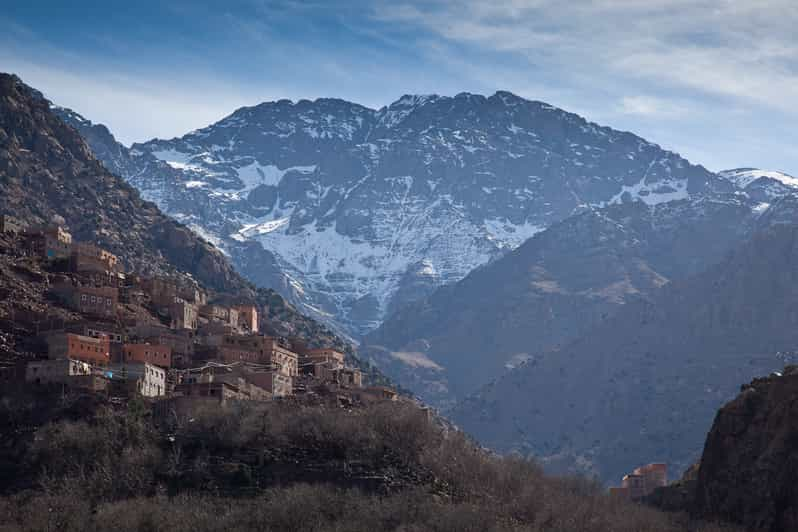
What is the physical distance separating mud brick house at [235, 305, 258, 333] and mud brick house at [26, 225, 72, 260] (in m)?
23.9

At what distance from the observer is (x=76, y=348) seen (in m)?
110

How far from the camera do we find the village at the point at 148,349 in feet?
351

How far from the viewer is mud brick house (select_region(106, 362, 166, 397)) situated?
108 meters

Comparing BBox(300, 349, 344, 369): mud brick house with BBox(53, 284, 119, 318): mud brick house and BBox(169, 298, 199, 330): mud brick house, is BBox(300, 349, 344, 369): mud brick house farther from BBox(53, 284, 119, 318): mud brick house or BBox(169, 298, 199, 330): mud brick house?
BBox(53, 284, 119, 318): mud brick house

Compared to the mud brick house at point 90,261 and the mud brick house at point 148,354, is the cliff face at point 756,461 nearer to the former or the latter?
the mud brick house at point 148,354

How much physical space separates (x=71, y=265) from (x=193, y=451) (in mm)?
39346

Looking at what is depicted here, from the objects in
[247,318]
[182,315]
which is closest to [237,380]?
[182,315]

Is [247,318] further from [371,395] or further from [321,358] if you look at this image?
[371,395]

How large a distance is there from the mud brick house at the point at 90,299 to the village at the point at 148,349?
96 millimetres

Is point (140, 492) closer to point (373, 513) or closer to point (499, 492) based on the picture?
point (373, 513)

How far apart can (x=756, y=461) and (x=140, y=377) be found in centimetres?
4633

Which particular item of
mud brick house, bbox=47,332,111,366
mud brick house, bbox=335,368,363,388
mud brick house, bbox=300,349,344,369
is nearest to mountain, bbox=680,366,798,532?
mud brick house, bbox=335,368,363,388

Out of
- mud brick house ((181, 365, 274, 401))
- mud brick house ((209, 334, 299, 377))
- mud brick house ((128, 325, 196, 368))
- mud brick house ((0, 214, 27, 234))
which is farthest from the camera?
mud brick house ((0, 214, 27, 234))

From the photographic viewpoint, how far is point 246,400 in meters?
110
